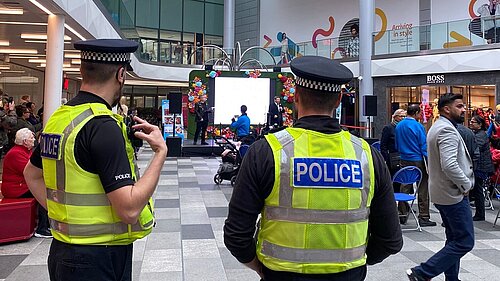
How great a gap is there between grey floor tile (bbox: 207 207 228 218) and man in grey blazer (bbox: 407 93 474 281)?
12.1 ft

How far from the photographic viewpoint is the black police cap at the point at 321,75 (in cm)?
172

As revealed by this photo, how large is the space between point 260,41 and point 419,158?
85.0 feet

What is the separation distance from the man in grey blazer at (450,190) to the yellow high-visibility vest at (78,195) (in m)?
2.72

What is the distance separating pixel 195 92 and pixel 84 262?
1701cm

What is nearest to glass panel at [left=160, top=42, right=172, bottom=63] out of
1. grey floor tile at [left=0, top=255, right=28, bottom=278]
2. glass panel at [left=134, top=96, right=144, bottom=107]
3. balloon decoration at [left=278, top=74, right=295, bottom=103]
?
glass panel at [left=134, top=96, right=144, bottom=107]

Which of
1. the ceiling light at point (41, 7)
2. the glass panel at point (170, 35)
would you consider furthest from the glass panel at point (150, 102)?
the ceiling light at point (41, 7)

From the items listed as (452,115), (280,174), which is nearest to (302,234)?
(280,174)

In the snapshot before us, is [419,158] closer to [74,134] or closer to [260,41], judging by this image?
[74,134]

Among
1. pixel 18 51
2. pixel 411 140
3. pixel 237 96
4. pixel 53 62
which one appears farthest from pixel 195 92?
pixel 411 140

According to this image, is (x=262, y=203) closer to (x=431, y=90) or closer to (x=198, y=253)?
(x=198, y=253)

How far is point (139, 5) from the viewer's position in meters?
30.9

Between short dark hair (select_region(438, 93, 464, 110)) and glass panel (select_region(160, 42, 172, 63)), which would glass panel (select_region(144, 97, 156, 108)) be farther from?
Result: short dark hair (select_region(438, 93, 464, 110))

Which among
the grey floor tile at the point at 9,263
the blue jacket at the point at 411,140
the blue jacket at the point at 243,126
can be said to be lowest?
the grey floor tile at the point at 9,263

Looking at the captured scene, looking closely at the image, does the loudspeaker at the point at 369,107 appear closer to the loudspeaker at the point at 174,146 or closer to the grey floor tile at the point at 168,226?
the loudspeaker at the point at 174,146
